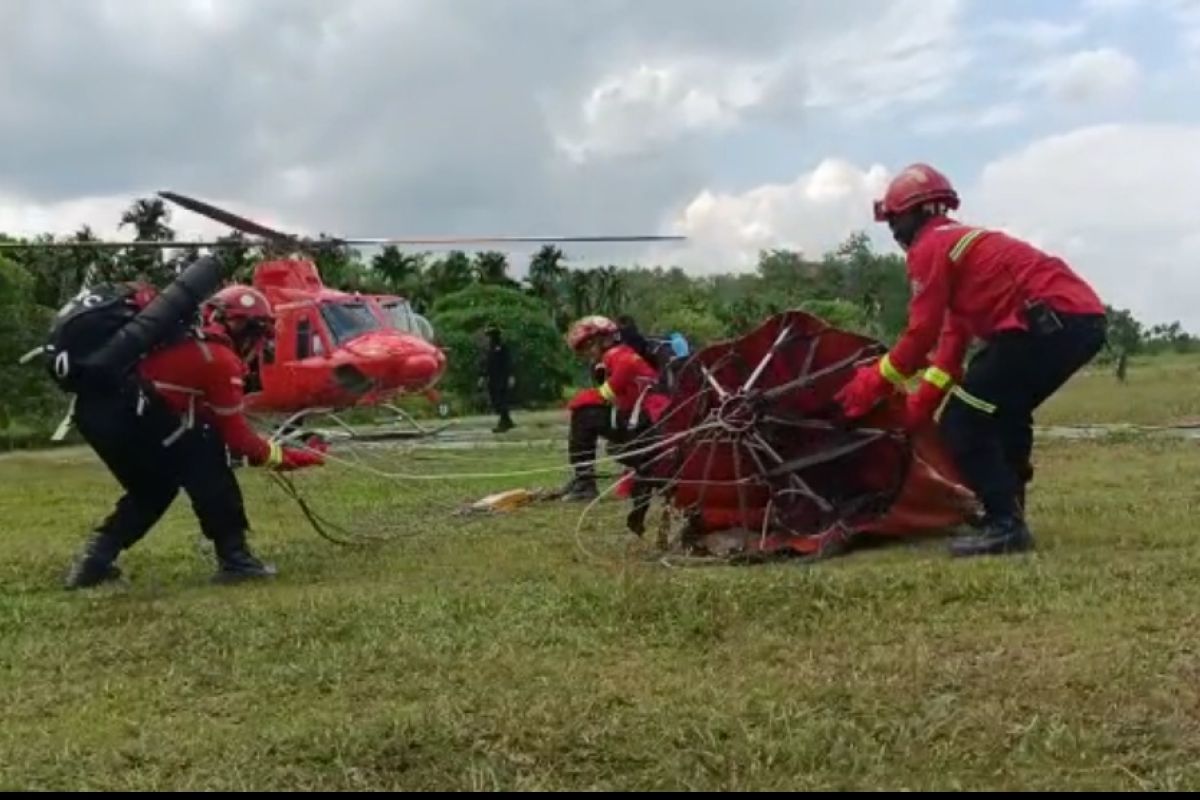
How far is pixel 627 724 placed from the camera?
4.34 meters

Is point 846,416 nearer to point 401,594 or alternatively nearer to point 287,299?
point 401,594

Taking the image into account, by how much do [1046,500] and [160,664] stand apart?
605 cm

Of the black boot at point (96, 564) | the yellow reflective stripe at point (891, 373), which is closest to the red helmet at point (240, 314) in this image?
the black boot at point (96, 564)

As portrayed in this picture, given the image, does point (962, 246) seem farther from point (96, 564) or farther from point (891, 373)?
point (96, 564)

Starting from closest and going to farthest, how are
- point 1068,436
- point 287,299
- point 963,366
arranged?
point 963,366 → point 1068,436 → point 287,299

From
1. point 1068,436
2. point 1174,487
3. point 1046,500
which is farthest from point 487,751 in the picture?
point 1068,436

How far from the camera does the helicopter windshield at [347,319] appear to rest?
22.0 meters

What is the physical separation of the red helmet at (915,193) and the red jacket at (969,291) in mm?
196

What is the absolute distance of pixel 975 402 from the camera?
23.9ft

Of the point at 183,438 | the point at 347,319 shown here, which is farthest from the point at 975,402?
the point at 347,319

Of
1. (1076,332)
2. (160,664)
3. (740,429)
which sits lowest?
(160,664)

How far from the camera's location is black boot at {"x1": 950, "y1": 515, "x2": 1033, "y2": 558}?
709 centimetres

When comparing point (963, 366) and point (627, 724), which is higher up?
point (963, 366)

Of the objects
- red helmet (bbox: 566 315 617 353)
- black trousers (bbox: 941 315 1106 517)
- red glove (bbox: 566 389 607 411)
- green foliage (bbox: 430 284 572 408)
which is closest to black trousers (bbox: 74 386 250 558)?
black trousers (bbox: 941 315 1106 517)
